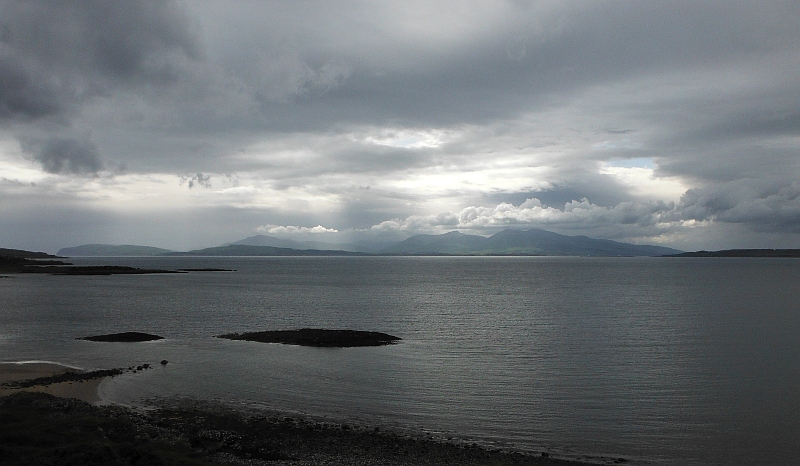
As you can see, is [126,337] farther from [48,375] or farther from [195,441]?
[195,441]

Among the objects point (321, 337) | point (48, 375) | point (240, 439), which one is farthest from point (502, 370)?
point (48, 375)

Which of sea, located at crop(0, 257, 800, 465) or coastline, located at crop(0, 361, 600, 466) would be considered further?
sea, located at crop(0, 257, 800, 465)

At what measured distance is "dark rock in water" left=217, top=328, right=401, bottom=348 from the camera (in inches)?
2045

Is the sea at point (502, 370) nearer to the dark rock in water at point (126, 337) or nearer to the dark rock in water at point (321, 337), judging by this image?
the dark rock in water at point (126, 337)

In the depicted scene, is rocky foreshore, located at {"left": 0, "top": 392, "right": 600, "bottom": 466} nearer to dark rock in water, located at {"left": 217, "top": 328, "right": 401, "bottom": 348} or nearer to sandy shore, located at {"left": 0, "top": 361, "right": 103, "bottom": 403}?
sandy shore, located at {"left": 0, "top": 361, "right": 103, "bottom": 403}

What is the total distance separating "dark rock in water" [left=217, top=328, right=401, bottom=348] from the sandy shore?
58.6 ft

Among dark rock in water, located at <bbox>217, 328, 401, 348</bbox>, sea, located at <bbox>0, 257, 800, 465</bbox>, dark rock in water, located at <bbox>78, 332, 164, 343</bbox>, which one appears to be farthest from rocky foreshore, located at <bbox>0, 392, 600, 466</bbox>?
dark rock in water, located at <bbox>78, 332, 164, 343</bbox>

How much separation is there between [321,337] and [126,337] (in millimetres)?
20171

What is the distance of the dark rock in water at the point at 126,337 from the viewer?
5262cm

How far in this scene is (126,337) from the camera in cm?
5334

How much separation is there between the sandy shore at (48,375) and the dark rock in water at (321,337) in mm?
17861

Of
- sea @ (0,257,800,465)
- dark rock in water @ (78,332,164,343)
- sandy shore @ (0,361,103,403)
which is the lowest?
sea @ (0,257,800,465)

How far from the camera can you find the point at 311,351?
48.2 m

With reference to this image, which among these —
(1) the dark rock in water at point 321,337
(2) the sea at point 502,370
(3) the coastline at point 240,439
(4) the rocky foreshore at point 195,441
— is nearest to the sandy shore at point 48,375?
(2) the sea at point 502,370
